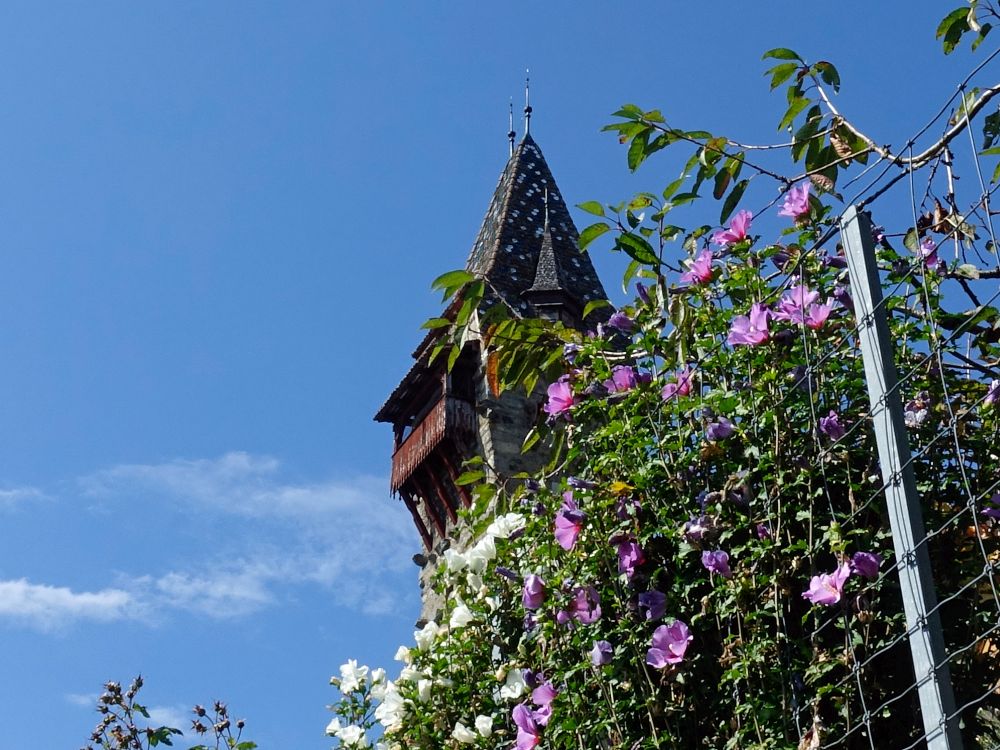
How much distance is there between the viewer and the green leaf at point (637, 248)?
138 inches

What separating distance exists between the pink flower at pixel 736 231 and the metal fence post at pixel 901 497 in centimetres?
74

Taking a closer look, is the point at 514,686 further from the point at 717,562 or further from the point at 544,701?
Result: the point at 717,562

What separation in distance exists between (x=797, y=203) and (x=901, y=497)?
1.24m

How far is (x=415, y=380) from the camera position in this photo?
62.4 feet

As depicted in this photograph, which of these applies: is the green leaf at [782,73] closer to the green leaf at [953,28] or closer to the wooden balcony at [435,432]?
the green leaf at [953,28]

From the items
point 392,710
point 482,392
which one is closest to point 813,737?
point 392,710

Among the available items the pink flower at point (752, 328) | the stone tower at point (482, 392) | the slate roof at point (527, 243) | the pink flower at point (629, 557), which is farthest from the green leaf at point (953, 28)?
the slate roof at point (527, 243)

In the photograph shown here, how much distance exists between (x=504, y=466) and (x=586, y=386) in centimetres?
1284

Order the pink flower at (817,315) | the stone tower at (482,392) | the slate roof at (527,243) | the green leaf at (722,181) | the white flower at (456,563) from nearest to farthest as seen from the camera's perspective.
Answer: the pink flower at (817,315) → the green leaf at (722,181) → the white flower at (456,563) → the stone tower at (482,392) → the slate roof at (527,243)

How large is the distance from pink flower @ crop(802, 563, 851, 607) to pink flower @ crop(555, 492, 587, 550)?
691mm

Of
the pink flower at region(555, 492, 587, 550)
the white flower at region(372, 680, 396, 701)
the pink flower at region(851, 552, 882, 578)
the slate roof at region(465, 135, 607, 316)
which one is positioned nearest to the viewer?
the pink flower at region(851, 552, 882, 578)

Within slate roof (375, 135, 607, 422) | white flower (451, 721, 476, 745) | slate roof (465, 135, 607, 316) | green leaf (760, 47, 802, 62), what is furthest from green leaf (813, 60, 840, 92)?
slate roof (465, 135, 607, 316)

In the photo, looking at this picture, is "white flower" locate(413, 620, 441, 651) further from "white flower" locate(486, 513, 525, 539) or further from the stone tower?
the stone tower

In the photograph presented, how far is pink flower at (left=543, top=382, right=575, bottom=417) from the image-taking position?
362 centimetres
